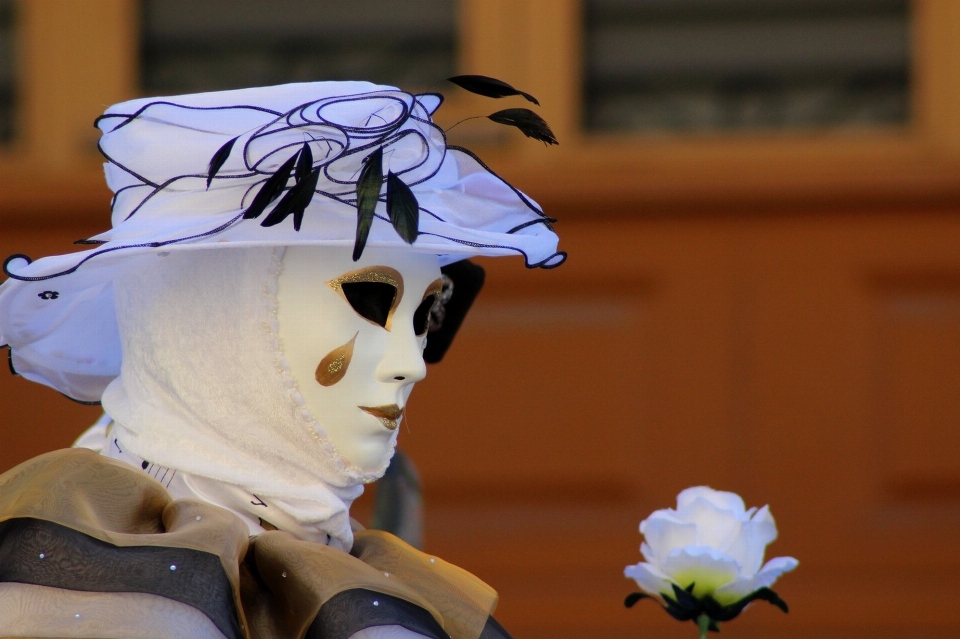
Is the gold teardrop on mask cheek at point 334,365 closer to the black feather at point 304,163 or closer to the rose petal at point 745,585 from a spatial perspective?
the black feather at point 304,163

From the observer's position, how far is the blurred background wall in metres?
2.75

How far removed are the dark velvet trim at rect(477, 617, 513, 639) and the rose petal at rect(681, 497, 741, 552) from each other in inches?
9.0

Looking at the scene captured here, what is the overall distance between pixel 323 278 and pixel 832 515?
5.48 ft

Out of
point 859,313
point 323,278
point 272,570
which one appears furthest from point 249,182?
point 859,313

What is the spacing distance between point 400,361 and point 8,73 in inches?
79.7

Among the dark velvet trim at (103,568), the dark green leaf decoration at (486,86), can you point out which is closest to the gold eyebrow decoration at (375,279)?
the dark green leaf decoration at (486,86)

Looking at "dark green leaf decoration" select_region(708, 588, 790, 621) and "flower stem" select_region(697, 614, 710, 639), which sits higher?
"dark green leaf decoration" select_region(708, 588, 790, 621)

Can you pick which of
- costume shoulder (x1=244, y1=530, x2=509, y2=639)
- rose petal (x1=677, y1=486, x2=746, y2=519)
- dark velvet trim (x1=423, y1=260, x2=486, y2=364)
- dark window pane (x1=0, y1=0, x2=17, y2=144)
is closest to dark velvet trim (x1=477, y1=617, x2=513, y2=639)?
costume shoulder (x1=244, y1=530, x2=509, y2=639)

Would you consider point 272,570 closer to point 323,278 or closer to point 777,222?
point 323,278

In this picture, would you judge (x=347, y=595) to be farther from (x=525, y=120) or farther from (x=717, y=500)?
(x=525, y=120)

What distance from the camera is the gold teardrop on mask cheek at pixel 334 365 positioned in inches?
54.2

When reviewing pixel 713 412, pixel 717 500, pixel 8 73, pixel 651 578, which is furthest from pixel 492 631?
pixel 8 73

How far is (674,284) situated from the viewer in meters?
2.84

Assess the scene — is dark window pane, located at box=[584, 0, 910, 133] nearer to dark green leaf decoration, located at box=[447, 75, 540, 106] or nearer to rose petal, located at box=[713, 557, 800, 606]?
dark green leaf decoration, located at box=[447, 75, 540, 106]
